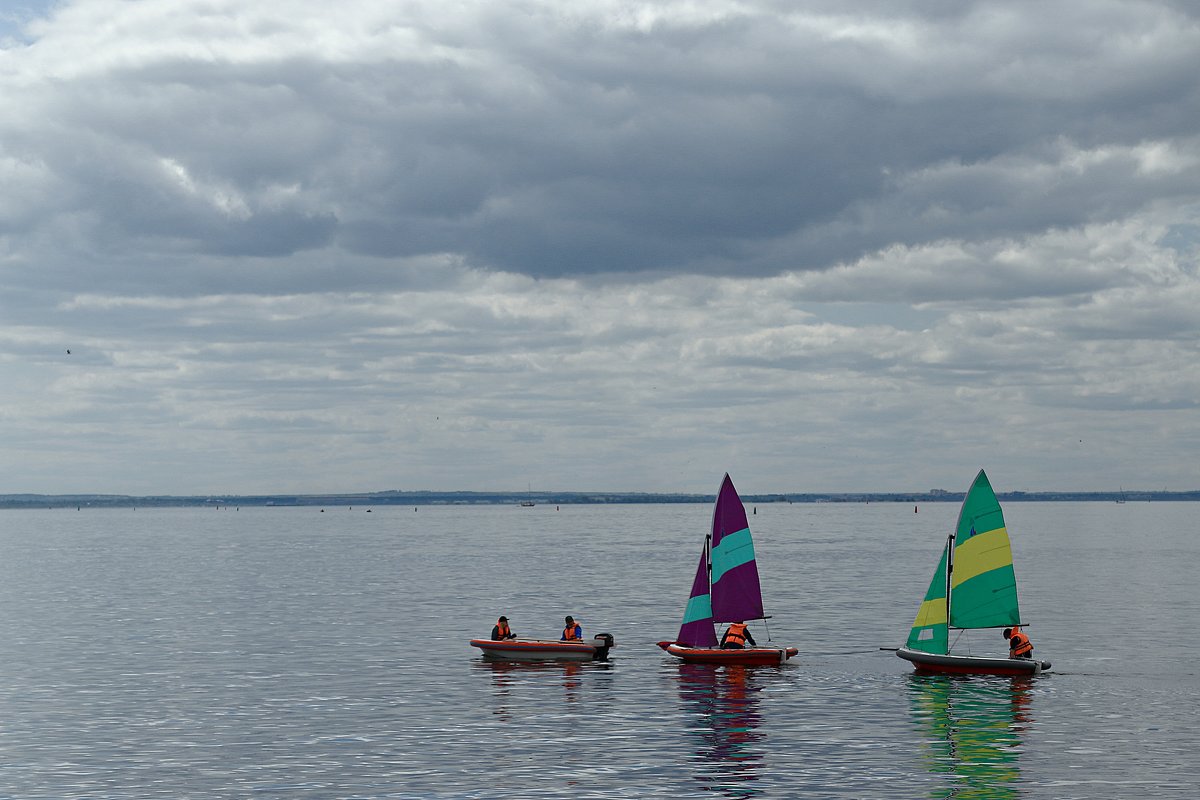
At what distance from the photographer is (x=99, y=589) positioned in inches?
5689

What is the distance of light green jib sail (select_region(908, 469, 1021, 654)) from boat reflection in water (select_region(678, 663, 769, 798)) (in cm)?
996

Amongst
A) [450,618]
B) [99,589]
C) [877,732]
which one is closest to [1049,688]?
[877,732]

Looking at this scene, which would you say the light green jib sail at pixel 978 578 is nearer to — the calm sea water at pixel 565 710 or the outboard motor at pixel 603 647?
the calm sea water at pixel 565 710

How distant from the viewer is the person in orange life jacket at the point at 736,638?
233 feet

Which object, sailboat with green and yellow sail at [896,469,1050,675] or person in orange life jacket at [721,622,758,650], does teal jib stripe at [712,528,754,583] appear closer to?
person in orange life jacket at [721,622,758,650]

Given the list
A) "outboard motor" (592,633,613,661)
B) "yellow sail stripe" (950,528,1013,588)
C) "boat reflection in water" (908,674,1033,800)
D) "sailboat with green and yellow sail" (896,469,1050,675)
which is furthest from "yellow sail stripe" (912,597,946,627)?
"outboard motor" (592,633,613,661)

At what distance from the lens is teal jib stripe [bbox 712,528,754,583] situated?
71.1 metres

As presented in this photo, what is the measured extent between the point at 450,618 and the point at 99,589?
57.4m

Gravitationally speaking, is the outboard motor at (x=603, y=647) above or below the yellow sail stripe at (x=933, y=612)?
below

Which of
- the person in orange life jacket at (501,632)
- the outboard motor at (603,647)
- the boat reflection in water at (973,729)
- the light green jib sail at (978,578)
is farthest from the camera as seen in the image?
the person in orange life jacket at (501,632)

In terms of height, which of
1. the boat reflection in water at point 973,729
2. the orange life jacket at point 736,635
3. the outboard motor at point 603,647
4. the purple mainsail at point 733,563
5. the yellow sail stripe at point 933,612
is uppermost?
the purple mainsail at point 733,563

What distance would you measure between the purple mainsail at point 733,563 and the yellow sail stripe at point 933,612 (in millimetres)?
8381

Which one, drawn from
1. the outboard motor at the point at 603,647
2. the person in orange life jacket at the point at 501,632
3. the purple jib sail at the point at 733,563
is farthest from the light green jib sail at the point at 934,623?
the person in orange life jacket at the point at 501,632

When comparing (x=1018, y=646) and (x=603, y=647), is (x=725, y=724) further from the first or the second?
(x=1018, y=646)
